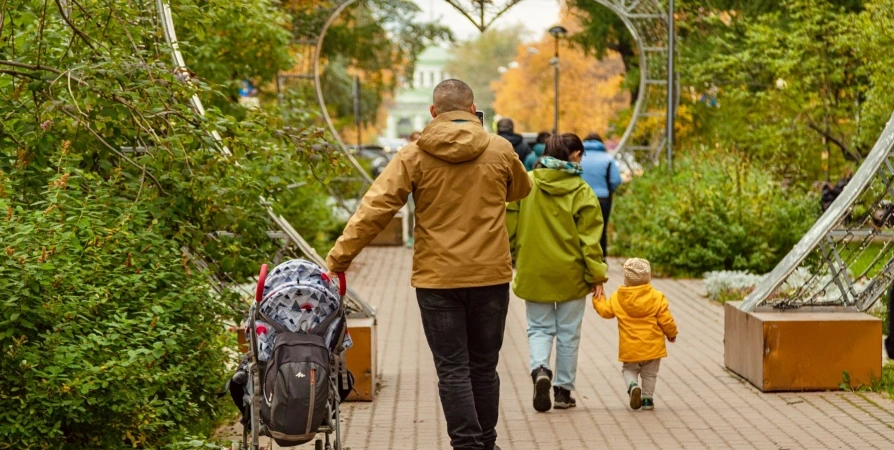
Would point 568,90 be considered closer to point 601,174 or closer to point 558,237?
point 601,174

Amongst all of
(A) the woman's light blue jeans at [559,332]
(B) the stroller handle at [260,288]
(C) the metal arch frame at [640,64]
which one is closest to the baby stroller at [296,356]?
(B) the stroller handle at [260,288]

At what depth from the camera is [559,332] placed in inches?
335

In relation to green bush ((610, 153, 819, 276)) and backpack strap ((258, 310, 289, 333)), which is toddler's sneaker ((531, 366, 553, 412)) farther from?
green bush ((610, 153, 819, 276))

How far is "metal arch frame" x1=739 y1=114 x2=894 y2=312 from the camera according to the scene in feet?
29.3

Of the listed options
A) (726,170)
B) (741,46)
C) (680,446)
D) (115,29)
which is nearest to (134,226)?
(115,29)

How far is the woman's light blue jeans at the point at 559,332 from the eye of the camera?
8.44 meters

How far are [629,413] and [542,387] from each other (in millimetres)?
574

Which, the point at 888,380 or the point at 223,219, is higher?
the point at 223,219

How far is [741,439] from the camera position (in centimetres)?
765

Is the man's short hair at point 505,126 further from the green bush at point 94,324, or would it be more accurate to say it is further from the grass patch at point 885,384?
the green bush at point 94,324

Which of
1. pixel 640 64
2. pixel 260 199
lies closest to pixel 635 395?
pixel 260 199

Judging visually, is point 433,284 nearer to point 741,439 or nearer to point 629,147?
point 741,439

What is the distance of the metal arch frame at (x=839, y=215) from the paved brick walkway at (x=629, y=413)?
0.72m

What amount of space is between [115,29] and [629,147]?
49.5ft
